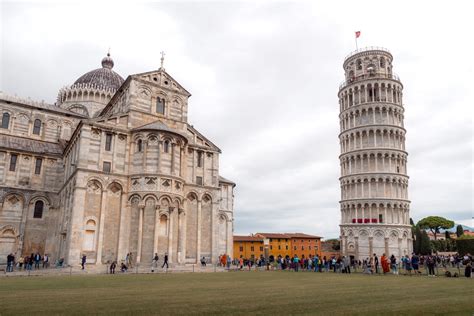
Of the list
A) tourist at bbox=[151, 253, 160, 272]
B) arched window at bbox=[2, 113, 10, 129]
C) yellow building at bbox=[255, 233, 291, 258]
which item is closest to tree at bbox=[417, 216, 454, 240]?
yellow building at bbox=[255, 233, 291, 258]

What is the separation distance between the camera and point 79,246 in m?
28.7

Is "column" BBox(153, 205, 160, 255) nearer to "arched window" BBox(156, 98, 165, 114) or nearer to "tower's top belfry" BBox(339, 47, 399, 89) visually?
"arched window" BBox(156, 98, 165, 114)

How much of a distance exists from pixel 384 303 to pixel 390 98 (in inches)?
2228

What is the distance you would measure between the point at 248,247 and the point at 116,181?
57.3m

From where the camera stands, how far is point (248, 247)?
83.7 metres

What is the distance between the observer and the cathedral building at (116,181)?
30.3m

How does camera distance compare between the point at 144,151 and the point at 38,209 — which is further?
the point at 38,209

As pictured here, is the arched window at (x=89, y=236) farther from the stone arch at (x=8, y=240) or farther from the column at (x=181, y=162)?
the stone arch at (x=8, y=240)

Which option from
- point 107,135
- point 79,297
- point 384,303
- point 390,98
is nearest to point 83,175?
point 107,135

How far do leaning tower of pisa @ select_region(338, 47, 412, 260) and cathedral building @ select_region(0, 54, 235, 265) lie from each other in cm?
2945

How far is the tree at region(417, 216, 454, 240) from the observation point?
98.4m

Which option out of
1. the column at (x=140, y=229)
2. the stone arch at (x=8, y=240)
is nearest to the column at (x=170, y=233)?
the column at (x=140, y=229)

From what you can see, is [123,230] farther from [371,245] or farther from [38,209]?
[371,245]

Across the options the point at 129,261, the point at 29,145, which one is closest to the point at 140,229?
the point at 129,261
